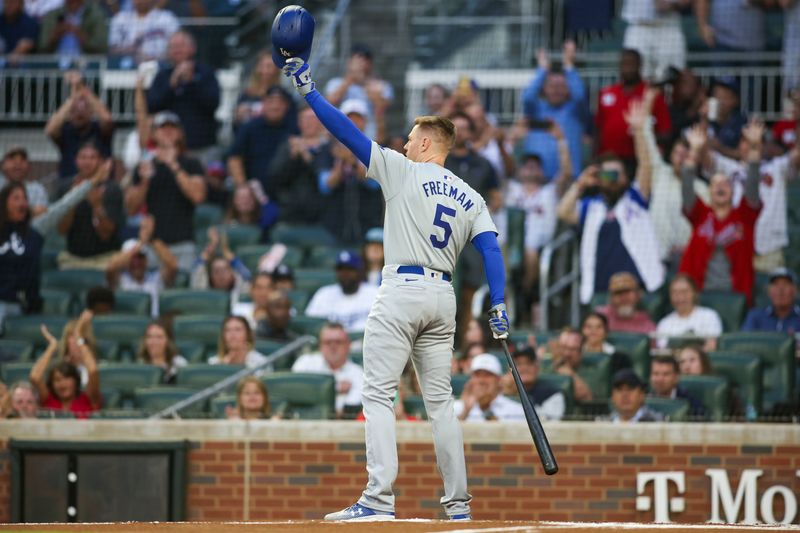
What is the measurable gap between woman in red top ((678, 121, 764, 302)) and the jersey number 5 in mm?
5141

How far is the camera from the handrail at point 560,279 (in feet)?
38.7

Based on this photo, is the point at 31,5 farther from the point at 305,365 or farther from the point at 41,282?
the point at 305,365

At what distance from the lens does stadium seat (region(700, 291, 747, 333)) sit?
11.0m

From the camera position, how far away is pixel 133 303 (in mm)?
11852

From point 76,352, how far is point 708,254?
190 inches

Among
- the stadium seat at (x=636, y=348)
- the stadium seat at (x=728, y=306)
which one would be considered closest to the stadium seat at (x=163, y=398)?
the stadium seat at (x=636, y=348)

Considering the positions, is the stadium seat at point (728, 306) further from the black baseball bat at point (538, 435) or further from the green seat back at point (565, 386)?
the black baseball bat at point (538, 435)

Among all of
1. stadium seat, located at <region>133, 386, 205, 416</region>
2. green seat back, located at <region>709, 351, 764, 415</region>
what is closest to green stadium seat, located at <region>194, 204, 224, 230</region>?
stadium seat, located at <region>133, 386, 205, 416</region>

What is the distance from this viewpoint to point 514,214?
12117 mm

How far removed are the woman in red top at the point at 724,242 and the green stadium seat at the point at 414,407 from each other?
9.54ft

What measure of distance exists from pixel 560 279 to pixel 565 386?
9.67 feet

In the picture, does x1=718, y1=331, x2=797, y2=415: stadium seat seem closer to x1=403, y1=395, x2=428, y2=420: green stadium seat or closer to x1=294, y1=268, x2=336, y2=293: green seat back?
x1=403, y1=395, x2=428, y2=420: green stadium seat

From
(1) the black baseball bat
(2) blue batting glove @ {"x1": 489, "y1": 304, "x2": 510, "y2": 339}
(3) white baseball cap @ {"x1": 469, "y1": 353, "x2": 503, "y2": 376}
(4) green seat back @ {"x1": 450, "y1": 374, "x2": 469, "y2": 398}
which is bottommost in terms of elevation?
(1) the black baseball bat

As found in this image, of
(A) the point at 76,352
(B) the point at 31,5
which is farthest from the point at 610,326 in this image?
(B) the point at 31,5
